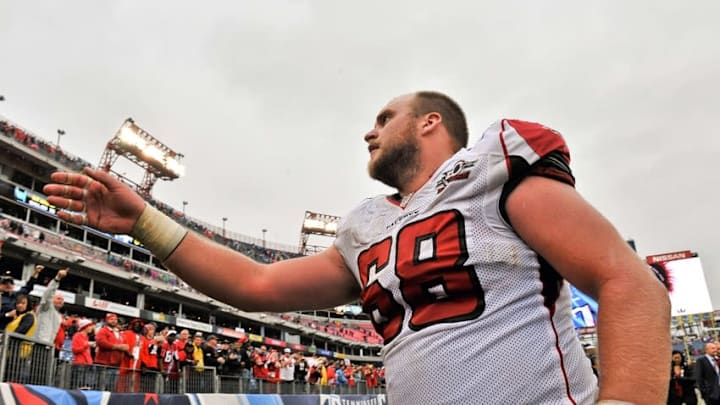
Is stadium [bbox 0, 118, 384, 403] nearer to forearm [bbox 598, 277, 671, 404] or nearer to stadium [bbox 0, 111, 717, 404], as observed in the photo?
stadium [bbox 0, 111, 717, 404]

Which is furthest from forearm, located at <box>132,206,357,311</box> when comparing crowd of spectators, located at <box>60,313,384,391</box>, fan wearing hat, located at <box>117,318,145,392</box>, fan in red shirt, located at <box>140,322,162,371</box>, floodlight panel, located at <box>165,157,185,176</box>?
floodlight panel, located at <box>165,157,185,176</box>

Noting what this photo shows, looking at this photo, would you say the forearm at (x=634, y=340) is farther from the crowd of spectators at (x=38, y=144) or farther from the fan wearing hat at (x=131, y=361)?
the crowd of spectators at (x=38, y=144)

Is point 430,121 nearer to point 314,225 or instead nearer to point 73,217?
point 73,217

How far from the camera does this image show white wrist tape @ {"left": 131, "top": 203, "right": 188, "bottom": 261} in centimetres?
204

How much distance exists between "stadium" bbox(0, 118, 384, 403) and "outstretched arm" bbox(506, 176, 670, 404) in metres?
6.30

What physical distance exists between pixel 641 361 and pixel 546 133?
0.64 m

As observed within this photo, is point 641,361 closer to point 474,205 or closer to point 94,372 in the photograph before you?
point 474,205

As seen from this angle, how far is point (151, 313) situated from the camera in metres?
36.7

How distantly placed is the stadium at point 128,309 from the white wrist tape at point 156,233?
16.6 ft

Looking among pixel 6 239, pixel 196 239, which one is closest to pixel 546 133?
pixel 196 239

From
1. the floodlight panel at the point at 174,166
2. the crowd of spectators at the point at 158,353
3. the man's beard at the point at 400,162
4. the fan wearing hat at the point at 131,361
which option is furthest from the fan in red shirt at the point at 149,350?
the floodlight panel at the point at 174,166

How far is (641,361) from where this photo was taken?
46.0 inches

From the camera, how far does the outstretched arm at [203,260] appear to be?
193 centimetres

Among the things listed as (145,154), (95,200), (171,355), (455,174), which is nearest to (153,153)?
(145,154)
